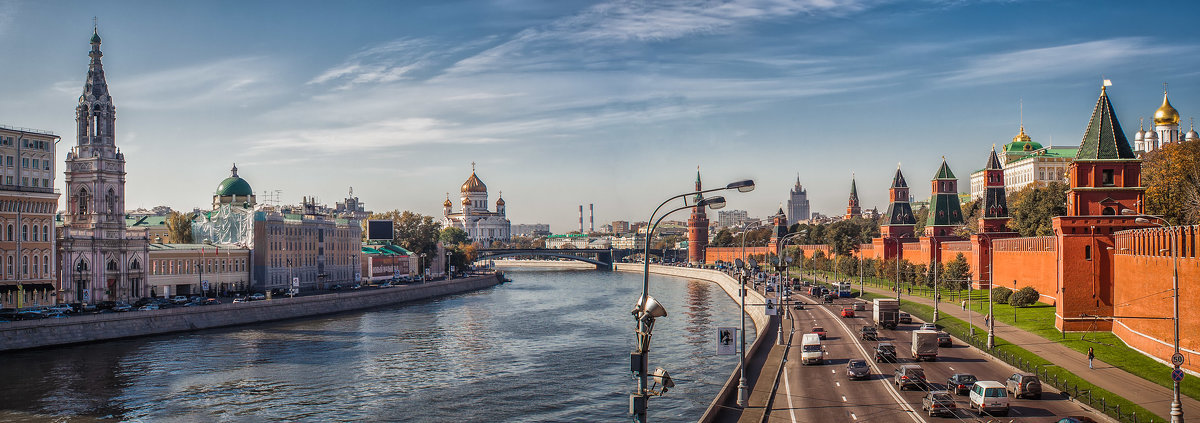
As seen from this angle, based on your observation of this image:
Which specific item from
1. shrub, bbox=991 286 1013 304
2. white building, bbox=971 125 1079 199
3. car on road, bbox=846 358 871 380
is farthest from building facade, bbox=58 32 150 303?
white building, bbox=971 125 1079 199

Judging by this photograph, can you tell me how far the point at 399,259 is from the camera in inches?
5241

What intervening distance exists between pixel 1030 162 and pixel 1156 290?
399ft

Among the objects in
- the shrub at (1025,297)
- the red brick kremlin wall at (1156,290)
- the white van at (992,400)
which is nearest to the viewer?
the white van at (992,400)

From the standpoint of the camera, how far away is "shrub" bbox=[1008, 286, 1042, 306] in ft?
204

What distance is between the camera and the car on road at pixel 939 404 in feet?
94.7

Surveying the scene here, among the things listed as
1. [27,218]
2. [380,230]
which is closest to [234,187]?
[380,230]

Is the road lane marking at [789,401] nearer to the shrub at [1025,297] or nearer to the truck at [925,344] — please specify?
the truck at [925,344]

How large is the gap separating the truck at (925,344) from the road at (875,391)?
0.47 m

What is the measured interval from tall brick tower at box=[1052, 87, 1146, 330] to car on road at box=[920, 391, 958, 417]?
2419 cm

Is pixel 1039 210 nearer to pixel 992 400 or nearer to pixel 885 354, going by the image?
pixel 885 354

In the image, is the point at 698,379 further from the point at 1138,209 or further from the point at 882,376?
the point at 1138,209

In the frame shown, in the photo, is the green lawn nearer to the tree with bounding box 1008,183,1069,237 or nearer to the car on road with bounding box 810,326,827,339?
the car on road with bounding box 810,326,827,339

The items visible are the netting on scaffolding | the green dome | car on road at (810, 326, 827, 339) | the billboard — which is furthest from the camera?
the billboard

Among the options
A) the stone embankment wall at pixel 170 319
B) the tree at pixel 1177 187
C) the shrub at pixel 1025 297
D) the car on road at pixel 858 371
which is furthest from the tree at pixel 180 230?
the tree at pixel 1177 187
